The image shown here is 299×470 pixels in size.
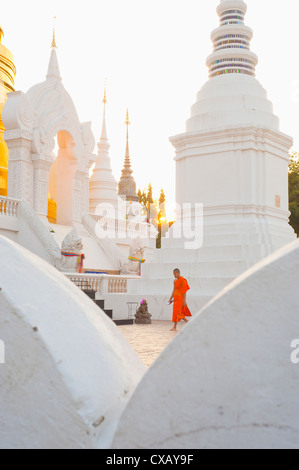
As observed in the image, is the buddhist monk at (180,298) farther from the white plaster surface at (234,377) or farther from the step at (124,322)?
the white plaster surface at (234,377)

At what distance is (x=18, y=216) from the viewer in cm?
1597

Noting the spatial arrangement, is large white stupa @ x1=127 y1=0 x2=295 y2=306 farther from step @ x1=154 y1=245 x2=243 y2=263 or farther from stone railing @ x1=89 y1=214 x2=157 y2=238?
stone railing @ x1=89 y1=214 x2=157 y2=238

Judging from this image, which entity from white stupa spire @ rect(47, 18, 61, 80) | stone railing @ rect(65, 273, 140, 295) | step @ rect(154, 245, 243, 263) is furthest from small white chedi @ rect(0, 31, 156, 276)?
step @ rect(154, 245, 243, 263)

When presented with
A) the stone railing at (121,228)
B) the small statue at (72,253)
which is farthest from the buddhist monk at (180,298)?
the stone railing at (121,228)

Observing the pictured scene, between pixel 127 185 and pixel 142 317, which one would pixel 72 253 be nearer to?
pixel 142 317

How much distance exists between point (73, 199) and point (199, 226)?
26.3 ft

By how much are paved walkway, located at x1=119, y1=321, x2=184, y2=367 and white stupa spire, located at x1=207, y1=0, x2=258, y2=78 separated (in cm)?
789

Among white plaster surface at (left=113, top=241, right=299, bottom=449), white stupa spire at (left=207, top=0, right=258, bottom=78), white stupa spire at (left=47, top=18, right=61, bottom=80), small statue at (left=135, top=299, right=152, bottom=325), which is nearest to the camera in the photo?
white plaster surface at (left=113, top=241, right=299, bottom=449)

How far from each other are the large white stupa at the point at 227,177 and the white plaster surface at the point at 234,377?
10049 mm

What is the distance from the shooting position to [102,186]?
26094mm

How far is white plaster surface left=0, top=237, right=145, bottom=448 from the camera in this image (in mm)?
1552

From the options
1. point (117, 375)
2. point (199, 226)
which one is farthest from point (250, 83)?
point (117, 375)

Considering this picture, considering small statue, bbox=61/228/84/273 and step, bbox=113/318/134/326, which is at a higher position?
small statue, bbox=61/228/84/273

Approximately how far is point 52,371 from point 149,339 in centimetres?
650
